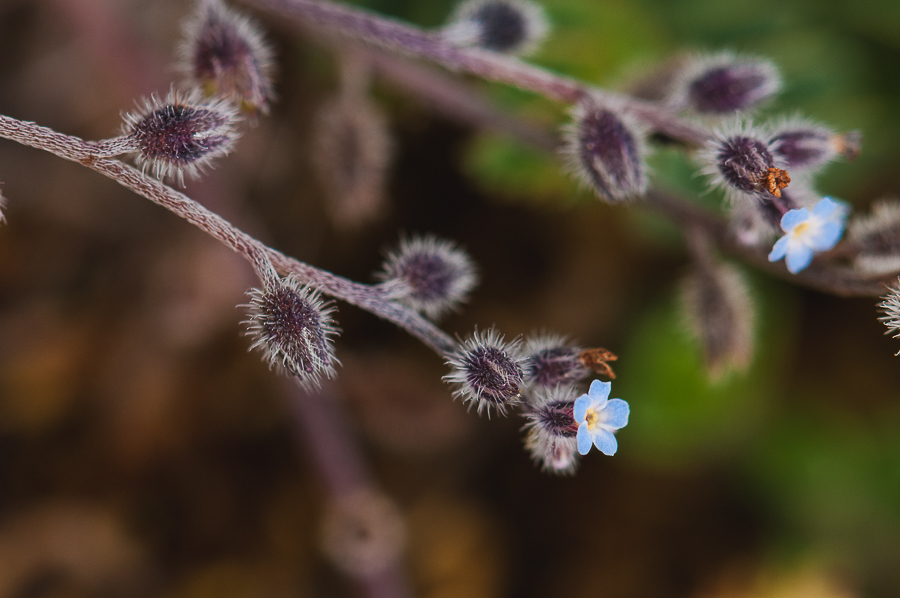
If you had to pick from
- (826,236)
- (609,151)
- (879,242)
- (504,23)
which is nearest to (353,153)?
(504,23)

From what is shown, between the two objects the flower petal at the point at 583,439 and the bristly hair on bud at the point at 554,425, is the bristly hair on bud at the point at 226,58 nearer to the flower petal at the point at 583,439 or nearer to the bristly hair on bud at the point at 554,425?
the bristly hair on bud at the point at 554,425

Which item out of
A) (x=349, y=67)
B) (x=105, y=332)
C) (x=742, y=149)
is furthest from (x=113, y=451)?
(x=742, y=149)

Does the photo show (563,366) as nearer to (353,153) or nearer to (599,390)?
(599,390)

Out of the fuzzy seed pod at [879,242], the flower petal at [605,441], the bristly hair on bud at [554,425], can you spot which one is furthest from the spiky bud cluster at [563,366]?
the fuzzy seed pod at [879,242]

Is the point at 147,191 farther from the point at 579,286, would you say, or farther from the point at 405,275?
the point at 579,286

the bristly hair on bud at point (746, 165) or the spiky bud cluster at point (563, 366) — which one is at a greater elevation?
the bristly hair on bud at point (746, 165)

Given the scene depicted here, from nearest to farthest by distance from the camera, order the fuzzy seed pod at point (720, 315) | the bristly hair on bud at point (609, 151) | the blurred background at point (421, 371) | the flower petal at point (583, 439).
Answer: the flower petal at point (583, 439) → the bristly hair on bud at point (609, 151) → the fuzzy seed pod at point (720, 315) → the blurred background at point (421, 371)

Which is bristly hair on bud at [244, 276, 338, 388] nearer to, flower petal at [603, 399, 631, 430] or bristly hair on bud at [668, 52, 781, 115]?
flower petal at [603, 399, 631, 430]
